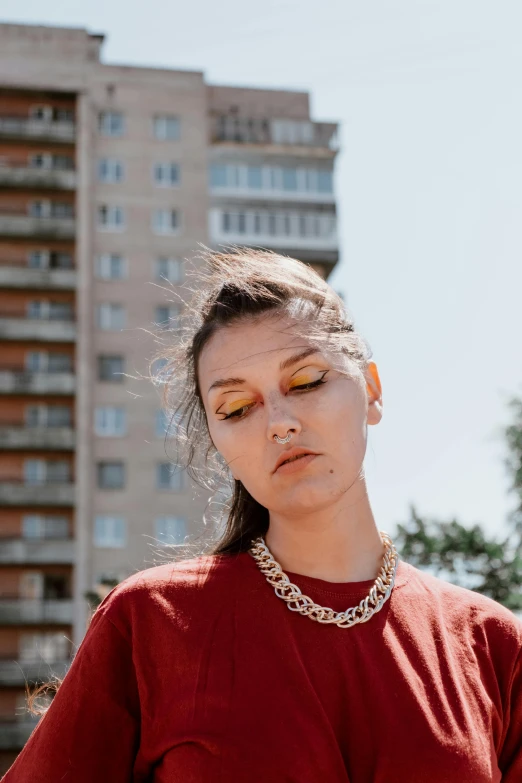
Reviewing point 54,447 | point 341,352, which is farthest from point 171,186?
point 341,352

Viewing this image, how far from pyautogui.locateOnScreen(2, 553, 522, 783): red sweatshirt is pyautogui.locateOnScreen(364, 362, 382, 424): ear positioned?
34cm

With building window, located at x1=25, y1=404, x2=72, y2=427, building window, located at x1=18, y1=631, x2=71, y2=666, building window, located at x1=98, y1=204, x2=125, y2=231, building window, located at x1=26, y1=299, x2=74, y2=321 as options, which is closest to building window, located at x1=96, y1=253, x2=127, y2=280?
building window, located at x1=98, y1=204, x2=125, y2=231

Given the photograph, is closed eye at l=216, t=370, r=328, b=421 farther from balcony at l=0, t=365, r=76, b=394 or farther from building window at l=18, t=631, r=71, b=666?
balcony at l=0, t=365, r=76, b=394

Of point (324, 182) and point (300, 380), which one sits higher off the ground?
point (324, 182)


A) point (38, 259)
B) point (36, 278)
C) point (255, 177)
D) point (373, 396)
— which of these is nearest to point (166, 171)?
point (255, 177)

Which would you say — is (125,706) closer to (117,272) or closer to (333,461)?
(333,461)

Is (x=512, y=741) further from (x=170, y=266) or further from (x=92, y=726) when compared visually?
(x=170, y=266)

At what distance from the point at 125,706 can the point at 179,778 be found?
0.17 metres

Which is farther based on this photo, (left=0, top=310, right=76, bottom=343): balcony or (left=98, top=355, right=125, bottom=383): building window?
(left=98, top=355, right=125, bottom=383): building window

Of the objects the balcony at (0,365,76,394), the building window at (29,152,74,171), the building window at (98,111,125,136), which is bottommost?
the balcony at (0,365,76,394)

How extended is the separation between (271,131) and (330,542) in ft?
138

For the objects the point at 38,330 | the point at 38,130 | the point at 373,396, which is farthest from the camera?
the point at 38,130

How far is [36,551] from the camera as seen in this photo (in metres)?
36.4

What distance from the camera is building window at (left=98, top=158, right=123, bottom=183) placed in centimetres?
4125
